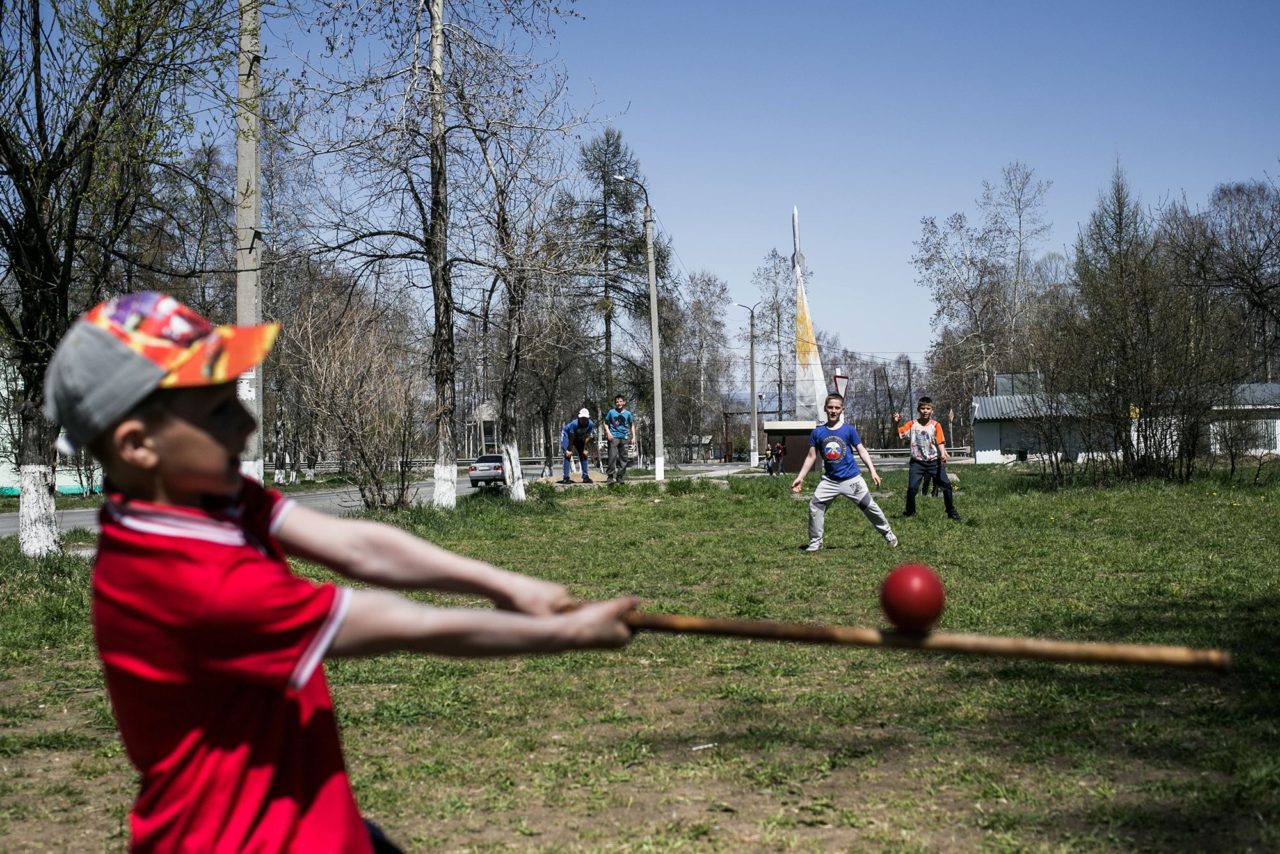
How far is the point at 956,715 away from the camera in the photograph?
6.06 metres

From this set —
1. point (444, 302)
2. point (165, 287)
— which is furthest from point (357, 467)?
point (165, 287)

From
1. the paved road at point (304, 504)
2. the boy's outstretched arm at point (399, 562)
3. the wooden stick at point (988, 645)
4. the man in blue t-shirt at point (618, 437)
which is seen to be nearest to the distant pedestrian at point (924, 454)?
the paved road at point (304, 504)

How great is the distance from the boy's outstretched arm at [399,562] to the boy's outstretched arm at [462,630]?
→ 0.14 m

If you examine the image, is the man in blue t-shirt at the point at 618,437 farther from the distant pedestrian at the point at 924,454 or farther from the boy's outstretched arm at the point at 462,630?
the boy's outstretched arm at the point at 462,630

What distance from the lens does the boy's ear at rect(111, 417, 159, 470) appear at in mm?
2061

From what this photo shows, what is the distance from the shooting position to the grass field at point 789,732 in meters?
4.56

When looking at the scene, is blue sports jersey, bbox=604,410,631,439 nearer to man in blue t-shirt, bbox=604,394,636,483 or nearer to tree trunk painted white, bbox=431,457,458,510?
man in blue t-shirt, bbox=604,394,636,483

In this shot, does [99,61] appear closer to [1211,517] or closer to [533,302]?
[533,302]

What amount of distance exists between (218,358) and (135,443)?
206 mm

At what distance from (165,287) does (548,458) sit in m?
26.6

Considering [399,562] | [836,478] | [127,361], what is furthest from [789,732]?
[836,478]

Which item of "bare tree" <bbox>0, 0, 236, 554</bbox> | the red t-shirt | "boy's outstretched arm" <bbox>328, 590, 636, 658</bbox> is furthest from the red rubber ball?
"bare tree" <bbox>0, 0, 236, 554</bbox>

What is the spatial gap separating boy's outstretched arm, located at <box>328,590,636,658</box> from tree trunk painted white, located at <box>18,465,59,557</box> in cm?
1122

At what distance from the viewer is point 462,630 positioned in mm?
2135
